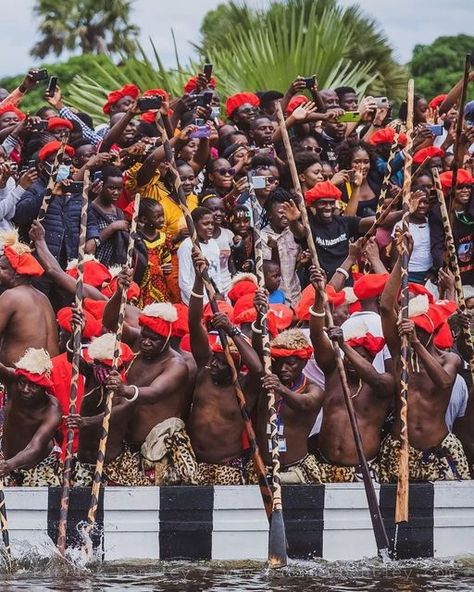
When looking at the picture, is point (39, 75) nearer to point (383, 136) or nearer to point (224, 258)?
point (224, 258)

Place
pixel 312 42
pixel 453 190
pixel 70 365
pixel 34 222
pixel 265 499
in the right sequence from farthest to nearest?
1. pixel 312 42
2. pixel 453 190
3. pixel 34 222
4. pixel 70 365
5. pixel 265 499

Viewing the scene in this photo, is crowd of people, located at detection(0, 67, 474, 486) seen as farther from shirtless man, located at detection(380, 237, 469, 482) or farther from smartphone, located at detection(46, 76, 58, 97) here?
smartphone, located at detection(46, 76, 58, 97)

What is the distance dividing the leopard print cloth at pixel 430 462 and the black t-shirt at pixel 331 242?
242 centimetres

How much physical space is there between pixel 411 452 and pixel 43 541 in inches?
94.8

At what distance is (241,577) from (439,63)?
29.1 m

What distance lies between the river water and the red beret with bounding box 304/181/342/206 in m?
3.63

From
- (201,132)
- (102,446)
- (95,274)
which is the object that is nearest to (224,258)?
(201,132)

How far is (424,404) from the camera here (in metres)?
9.59

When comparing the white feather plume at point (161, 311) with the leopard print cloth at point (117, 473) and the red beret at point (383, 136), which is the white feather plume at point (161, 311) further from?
the red beret at point (383, 136)

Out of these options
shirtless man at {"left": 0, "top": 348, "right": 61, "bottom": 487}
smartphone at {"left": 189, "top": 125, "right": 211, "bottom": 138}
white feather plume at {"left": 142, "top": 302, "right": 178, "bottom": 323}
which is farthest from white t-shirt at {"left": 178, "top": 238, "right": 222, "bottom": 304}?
shirtless man at {"left": 0, "top": 348, "right": 61, "bottom": 487}

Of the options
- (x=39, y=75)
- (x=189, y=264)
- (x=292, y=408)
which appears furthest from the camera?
(x=39, y=75)

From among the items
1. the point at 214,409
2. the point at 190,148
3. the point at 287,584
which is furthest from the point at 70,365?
the point at 190,148

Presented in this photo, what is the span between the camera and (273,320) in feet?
32.3

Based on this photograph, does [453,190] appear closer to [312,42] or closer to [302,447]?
[302,447]
